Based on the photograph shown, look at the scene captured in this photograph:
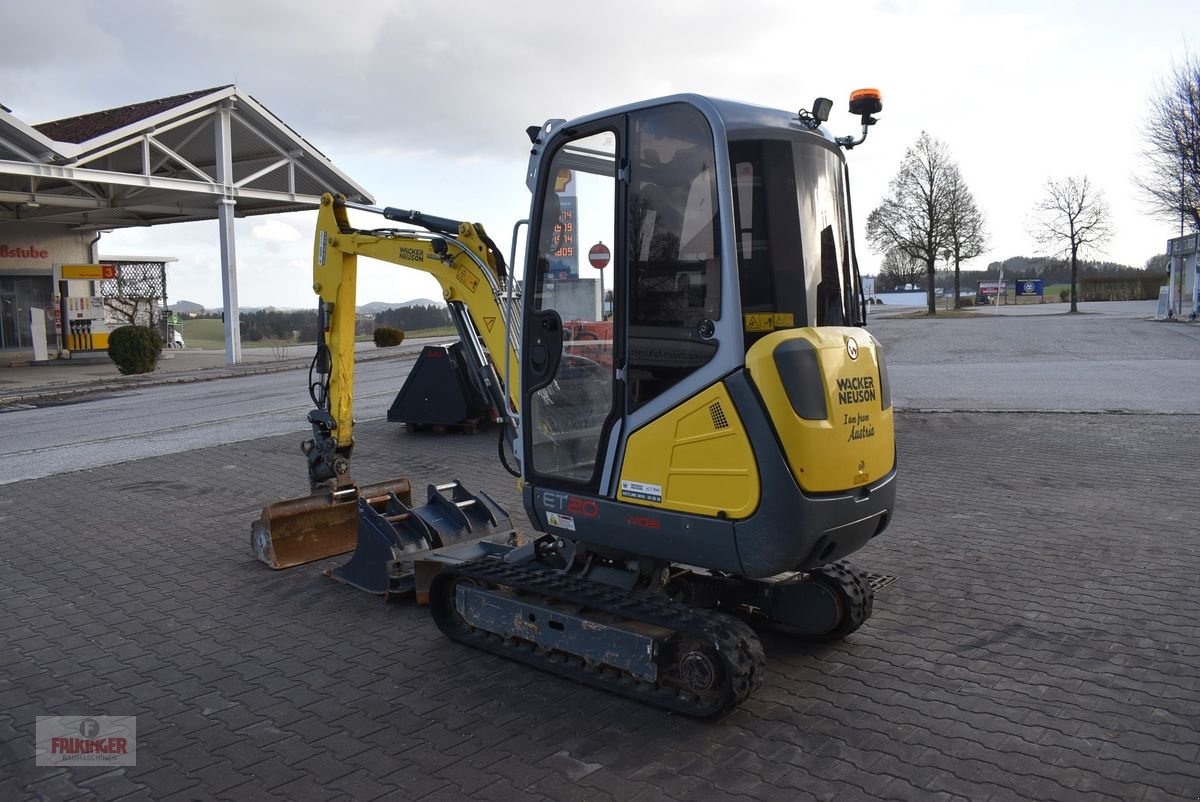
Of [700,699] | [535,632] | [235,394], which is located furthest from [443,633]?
[235,394]

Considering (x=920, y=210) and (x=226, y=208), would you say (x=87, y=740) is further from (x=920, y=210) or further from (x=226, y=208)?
(x=920, y=210)

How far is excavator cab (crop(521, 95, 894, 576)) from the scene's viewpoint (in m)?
4.10

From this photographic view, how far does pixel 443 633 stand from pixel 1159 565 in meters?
4.87

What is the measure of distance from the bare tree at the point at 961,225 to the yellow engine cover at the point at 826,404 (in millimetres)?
49033

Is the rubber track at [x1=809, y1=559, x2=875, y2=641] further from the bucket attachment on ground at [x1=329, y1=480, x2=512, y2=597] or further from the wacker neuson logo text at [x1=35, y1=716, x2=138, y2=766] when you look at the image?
the wacker neuson logo text at [x1=35, y1=716, x2=138, y2=766]

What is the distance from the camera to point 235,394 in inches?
756

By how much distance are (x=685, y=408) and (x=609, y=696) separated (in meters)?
1.47

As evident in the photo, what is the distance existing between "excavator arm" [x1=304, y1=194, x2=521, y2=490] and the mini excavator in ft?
1.05

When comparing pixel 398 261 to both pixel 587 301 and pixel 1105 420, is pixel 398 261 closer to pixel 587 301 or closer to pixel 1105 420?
pixel 587 301

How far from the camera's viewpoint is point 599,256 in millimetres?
4652

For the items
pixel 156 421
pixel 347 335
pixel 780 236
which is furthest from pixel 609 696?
pixel 156 421

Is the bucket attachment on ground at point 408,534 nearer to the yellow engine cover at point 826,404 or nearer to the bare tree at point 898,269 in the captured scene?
the yellow engine cover at point 826,404

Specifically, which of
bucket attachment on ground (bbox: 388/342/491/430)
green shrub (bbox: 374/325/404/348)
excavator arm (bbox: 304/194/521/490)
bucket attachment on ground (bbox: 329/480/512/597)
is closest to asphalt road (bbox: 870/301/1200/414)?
bucket attachment on ground (bbox: 388/342/491/430)

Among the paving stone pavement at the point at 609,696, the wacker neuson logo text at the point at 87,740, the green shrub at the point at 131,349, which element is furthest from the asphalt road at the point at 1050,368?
the green shrub at the point at 131,349
